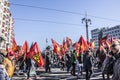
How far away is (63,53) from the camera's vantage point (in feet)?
105

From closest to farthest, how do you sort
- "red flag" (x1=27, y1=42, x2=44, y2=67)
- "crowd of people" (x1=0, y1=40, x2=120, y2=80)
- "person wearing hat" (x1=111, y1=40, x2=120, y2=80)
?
"person wearing hat" (x1=111, y1=40, x2=120, y2=80) < "crowd of people" (x1=0, y1=40, x2=120, y2=80) < "red flag" (x1=27, y1=42, x2=44, y2=67)

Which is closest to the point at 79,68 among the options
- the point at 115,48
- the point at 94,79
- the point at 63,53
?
the point at 94,79

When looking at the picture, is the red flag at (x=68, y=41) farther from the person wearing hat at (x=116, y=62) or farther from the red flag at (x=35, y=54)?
the person wearing hat at (x=116, y=62)

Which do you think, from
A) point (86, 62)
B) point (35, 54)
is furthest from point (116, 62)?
point (35, 54)

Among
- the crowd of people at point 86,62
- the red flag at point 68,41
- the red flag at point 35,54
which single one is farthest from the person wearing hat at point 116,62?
the red flag at point 68,41

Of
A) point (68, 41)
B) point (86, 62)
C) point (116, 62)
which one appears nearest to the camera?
point (116, 62)

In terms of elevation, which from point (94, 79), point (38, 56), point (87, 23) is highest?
point (87, 23)

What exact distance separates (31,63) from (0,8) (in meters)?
71.3

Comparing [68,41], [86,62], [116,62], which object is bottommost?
[116,62]

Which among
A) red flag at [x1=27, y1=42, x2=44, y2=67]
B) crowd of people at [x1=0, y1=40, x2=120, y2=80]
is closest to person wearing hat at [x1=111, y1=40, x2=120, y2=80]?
crowd of people at [x1=0, y1=40, x2=120, y2=80]

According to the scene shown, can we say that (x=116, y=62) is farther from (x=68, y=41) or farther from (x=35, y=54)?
(x=68, y=41)

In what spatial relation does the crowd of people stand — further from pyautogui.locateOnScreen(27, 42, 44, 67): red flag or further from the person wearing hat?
pyautogui.locateOnScreen(27, 42, 44, 67): red flag

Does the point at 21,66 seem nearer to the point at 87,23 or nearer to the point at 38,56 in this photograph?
the point at 38,56

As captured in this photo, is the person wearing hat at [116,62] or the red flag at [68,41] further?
the red flag at [68,41]
